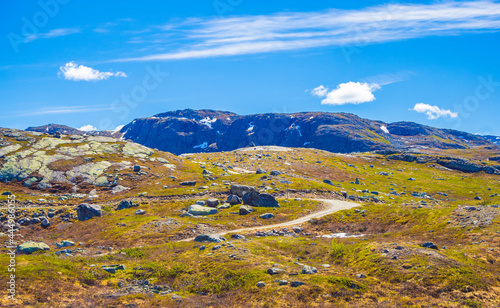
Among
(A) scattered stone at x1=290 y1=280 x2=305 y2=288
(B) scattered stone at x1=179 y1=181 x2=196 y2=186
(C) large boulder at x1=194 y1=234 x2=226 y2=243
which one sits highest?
(B) scattered stone at x1=179 y1=181 x2=196 y2=186

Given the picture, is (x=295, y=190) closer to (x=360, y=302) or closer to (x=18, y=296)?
(x=360, y=302)

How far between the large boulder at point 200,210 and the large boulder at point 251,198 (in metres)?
10.3

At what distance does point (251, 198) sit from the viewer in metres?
79.3

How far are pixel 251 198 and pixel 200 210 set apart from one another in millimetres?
14530

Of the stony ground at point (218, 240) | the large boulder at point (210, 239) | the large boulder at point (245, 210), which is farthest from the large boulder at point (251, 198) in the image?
the large boulder at point (210, 239)

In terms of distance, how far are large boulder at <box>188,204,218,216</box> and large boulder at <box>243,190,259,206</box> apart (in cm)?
1029

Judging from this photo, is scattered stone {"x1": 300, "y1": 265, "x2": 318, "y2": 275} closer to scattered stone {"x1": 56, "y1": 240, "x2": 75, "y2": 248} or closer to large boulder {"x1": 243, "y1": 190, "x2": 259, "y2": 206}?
A: scattered stone {"x1": 56, "y1": 240, "x2": 75, "y2": 248}

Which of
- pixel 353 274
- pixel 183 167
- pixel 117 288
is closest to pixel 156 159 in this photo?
pixel 183 167

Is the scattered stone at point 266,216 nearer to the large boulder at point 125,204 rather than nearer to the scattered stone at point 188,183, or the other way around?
the large boulder at point 125,204

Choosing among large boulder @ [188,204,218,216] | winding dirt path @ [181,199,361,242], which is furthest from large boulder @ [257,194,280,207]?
large boulder @ [188,204,218,216]

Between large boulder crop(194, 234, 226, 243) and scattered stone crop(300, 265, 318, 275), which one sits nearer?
scattered stone crop(300, 265, 318, 275)

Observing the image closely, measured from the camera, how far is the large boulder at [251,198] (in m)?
79.0

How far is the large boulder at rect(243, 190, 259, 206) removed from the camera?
79.0m

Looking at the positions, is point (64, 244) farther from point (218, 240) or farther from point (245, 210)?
point (245, 210)
